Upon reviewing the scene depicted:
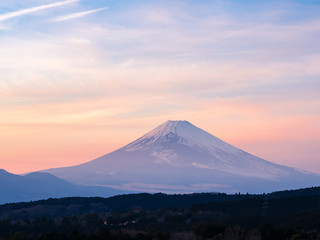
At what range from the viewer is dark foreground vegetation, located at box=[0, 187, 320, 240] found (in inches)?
2763

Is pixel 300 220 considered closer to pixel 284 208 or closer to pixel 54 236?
pixel 284 208

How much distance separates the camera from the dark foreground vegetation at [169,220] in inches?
2763

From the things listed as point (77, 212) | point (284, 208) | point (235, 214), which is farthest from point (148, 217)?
point (77, 212)

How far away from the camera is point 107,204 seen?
5477 inches

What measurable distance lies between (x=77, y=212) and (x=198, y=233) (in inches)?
2435

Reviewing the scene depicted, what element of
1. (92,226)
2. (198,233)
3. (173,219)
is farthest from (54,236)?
(173,219)

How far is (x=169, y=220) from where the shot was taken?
322 ft

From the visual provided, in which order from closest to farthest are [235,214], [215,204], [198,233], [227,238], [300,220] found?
[227,238], [198,233], [300,220], [235,214], [215,204]

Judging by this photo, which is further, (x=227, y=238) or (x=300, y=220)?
(x=300, y=220)

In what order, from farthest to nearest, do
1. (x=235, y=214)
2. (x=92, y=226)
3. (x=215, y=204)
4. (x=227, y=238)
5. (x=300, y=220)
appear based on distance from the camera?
(x=215, y=204), (x=235, y=214), (x=92, y=226), (x=300, y=220), (x=227, y=238)

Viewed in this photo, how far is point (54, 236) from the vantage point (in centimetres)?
6838

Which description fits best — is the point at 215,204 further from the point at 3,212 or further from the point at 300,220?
the point at 3,212

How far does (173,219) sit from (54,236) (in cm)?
3320

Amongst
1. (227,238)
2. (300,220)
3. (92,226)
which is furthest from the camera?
(92,226)
